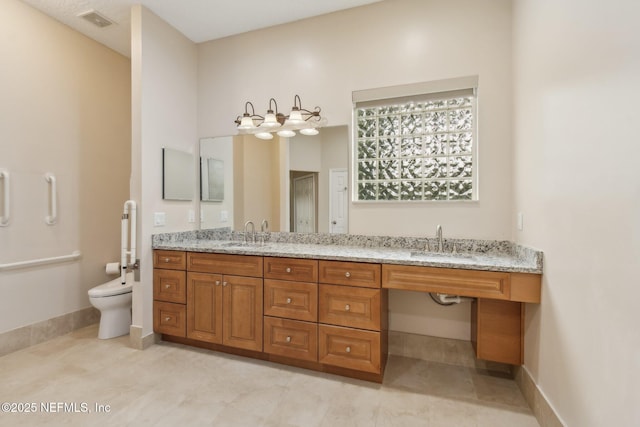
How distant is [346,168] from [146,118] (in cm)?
177

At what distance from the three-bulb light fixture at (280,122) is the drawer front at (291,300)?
4.48 ft

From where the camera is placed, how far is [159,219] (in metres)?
2.66

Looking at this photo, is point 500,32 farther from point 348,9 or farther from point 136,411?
point 136,411

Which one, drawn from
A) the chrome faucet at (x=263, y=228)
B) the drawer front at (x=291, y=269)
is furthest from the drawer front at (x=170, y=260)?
the drawer front at (x=291, y=269)

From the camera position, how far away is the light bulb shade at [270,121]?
272 centimetres

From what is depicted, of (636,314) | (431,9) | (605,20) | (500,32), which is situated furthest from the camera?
(431,9)

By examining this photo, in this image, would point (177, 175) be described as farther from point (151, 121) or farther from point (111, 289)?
point (111, 289)

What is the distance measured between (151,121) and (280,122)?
1.12 meters

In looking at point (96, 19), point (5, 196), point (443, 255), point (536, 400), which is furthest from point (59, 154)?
point (536, 400)

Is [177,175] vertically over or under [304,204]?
over

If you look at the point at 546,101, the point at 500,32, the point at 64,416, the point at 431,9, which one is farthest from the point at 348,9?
the point at 64,416

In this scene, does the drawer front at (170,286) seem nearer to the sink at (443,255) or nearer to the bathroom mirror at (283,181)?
the bathroom mirror at (283,181)

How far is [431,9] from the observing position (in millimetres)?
2352

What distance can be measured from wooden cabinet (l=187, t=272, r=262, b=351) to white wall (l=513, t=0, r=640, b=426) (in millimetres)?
1854
